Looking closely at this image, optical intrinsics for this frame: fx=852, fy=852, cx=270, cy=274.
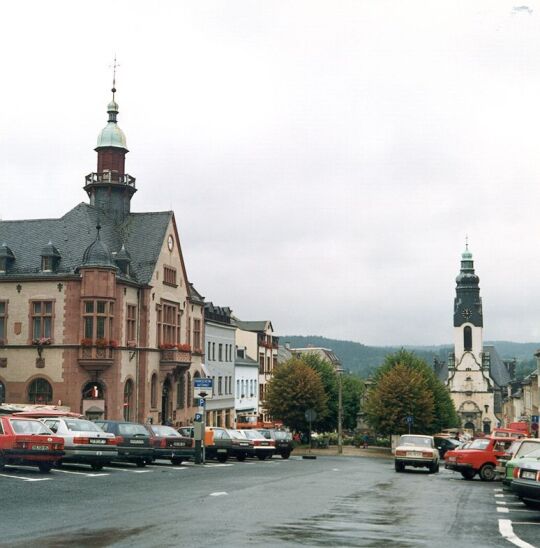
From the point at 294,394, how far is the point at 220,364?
708 centimetres

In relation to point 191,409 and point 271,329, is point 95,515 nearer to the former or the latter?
point 191,409

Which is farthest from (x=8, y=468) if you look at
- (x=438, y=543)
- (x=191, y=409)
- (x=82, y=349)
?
(x=191, y=409)

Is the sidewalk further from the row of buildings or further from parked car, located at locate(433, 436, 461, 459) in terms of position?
the row of buildings

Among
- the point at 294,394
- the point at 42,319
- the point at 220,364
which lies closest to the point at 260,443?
the point at 42,319

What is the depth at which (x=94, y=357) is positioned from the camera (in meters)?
48.8

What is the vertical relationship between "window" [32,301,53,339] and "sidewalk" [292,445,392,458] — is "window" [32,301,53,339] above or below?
above

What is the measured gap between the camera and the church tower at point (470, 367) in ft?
470

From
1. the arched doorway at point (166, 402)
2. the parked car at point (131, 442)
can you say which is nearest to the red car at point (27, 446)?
the parked car at point (131, 442)

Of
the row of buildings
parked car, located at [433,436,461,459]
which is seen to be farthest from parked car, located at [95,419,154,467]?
parked car, located at [433,436,461,459]

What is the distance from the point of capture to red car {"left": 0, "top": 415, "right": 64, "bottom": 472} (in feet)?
77.0

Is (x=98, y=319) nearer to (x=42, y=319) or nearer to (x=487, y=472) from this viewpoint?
(x=42, y=319)

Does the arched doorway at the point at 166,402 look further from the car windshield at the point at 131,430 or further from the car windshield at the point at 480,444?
the car windshield at the point at 480,444

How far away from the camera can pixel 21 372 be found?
49594mm

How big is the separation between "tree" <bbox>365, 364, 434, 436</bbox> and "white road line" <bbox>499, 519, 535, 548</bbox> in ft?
190
